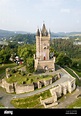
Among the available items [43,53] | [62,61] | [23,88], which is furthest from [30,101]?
[62,61]

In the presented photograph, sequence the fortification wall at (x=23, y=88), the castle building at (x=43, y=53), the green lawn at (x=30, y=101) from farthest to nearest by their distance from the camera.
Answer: the castle building at (x=43, y=53) < the fortification wall at (x=23, y=88) < the green lawn at (x=30, y=101)

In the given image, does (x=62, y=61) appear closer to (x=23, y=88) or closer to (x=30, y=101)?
(x=23, y=88)

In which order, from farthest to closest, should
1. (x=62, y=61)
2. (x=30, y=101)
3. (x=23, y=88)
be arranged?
(x=62, y=61) < (x=23, y=88) < (x=30, y=101)

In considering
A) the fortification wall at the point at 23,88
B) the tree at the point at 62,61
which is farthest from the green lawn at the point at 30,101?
the tree at the point at 62,61

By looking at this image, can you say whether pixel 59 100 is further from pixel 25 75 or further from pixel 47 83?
pixel 25 75

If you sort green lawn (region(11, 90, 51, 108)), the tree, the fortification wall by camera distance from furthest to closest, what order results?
1. the tree
2. the fortification wall
3. green lawn (region(11, 90, 51, 108))

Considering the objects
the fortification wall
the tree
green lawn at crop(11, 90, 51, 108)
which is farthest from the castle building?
green lawn at crop(11, 90, 51, 108)

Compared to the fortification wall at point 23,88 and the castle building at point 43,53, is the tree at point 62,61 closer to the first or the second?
the castle building at point 43,53

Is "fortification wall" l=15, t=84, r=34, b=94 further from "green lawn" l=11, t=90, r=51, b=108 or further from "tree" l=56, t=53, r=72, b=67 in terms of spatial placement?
"tree" l=56, t=53, r=72, b=67

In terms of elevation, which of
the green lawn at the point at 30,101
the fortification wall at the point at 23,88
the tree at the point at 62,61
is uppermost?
the tree at the point at 62,61
